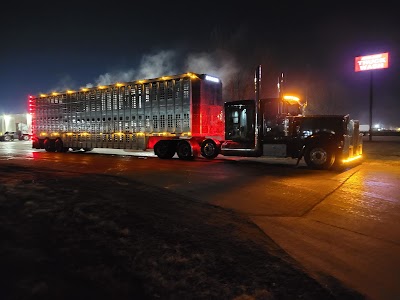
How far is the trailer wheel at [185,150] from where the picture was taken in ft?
53.9

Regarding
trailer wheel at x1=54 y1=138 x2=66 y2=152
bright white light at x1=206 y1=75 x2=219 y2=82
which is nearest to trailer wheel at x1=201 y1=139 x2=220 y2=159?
bright white light at x1=206 y1=75 x2=219 y2=82

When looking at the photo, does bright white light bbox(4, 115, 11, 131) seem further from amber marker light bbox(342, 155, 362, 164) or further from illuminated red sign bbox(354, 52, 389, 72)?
amber marker light bbox(342, 155, 362, 164)

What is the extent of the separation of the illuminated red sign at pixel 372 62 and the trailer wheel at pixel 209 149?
28.6 meters

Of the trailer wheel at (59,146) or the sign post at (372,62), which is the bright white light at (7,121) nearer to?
the trailer wheel at (59,146)

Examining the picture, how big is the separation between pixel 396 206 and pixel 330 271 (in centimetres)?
405

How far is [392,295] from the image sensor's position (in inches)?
135

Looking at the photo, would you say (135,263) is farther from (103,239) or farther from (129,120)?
(129,120)

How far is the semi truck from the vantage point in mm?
13383

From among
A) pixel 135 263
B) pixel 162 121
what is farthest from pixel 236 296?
pixel 162 121

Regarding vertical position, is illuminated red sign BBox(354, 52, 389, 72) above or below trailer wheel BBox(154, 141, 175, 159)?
above

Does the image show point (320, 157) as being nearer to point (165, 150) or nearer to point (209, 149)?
point (209, 149)

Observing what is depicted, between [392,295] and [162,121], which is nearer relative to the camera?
[392,295]

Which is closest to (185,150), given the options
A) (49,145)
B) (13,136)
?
(49,145)

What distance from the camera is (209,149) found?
16.5 m
